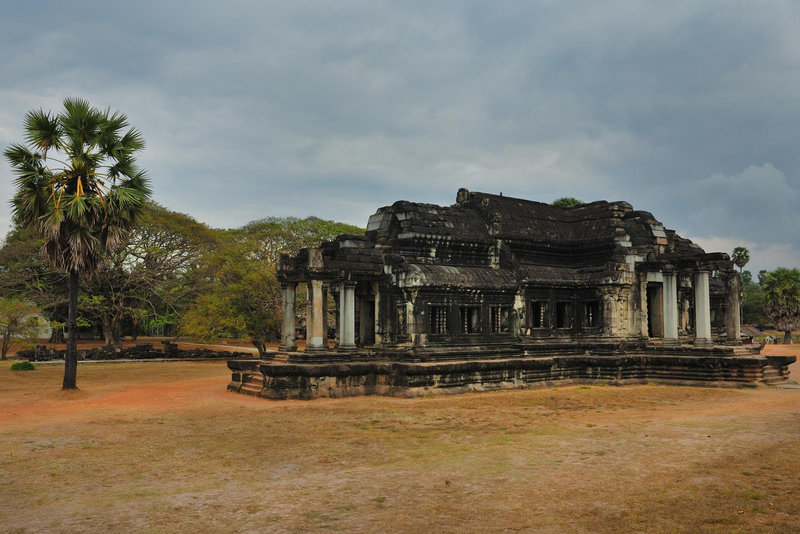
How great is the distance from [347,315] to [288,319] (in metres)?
1.90

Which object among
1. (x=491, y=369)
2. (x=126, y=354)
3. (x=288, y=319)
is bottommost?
(x=126, y=354)

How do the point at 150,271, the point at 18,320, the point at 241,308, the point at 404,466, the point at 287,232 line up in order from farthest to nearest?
the point at 287,232
the point at 150,271
the point at 241,308
the point at 18,320
the point at 404,466

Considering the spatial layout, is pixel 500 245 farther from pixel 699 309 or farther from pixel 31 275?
pixel 31 275

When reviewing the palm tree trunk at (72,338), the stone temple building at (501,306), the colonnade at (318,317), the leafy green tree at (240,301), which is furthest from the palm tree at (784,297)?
the palm tree trunk at (72,338)

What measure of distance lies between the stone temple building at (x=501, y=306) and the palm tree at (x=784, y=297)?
1039 inches

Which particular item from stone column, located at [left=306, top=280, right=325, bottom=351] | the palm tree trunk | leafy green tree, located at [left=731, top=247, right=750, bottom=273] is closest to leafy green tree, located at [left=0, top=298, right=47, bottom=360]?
the palm tree trunk

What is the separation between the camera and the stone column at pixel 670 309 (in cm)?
2217

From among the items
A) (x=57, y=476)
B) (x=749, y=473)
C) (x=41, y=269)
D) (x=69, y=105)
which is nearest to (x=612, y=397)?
(x=749, y=473)

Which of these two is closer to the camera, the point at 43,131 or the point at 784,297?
the point at 43,131

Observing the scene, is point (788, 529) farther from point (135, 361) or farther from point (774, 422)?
point (135, 361)

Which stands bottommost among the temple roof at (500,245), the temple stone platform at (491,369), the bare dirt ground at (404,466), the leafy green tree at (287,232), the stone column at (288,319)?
the bare dirt ground at (404,466)

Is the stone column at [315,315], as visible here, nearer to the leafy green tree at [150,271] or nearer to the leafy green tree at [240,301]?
the leafy green tree at [240,301]

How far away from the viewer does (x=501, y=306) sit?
71.5 feet

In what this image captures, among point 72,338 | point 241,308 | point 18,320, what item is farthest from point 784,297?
point 18,320
